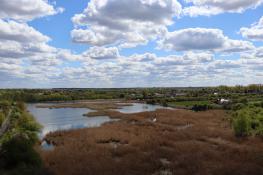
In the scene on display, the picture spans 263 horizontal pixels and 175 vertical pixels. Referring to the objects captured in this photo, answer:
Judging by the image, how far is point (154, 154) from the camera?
25719 millimetres

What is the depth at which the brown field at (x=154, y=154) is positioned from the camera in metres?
21.0

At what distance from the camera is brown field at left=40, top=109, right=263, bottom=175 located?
2097cm

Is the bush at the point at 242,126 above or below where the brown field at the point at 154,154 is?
above

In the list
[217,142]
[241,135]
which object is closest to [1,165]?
[217,142]

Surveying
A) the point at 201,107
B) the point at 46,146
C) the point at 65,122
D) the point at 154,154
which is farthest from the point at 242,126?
the point at 201,107

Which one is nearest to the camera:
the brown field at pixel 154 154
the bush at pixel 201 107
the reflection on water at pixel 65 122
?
the brown field at pixel 154 154

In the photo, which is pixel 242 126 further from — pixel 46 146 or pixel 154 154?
pixel 46 146

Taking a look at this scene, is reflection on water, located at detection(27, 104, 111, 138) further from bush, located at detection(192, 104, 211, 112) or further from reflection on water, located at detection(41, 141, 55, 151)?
bush, located at detection(192, 104, 211, 112)

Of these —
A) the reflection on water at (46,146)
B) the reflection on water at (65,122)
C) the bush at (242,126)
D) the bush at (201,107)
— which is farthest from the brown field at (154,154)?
the bush at (201,107)

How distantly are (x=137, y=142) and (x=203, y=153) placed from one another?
7823mm

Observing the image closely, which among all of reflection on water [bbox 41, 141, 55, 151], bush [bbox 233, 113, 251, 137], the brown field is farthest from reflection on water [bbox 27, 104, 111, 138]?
bush [bbox 233, 113, 251, 137]

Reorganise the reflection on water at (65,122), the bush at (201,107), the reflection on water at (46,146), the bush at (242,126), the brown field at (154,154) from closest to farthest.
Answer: the brown field at (154,154) → the reflection on water at (46,146) → the bush at (242,126) → the reflection on water at (65,122) → the bush at (201,107)

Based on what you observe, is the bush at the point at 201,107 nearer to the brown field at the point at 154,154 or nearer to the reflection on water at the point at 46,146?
the brown field at the point at 154,154

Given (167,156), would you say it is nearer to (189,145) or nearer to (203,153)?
(203,153)
